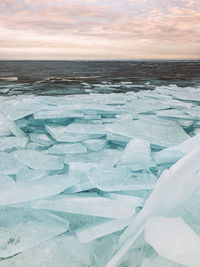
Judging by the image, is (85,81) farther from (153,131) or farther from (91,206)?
(91,206)

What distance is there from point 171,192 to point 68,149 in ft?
4.44

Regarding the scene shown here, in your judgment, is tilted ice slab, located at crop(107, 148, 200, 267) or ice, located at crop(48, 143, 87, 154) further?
ice, located at crop(48, 143, 87, 154)

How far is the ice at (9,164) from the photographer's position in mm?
1819

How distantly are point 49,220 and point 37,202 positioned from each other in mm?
121

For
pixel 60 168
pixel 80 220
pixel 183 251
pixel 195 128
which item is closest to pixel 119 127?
pixel 60 168

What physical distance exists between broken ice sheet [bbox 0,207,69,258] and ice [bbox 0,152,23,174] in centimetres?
48

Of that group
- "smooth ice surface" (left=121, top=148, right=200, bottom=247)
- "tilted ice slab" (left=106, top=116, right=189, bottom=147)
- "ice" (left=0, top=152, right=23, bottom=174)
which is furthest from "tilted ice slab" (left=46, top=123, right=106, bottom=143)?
"smooth ice surface" (left=121, top=148, right=200, bottom=247)

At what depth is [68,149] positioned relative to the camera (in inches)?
89.1

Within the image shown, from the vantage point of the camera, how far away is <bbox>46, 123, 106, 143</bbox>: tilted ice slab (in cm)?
249

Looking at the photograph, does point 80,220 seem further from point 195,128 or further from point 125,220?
point 195,128

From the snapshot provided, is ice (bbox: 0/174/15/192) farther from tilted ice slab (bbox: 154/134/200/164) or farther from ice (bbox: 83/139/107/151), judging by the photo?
tilted ice slab (bbox: 154/134/200/164)

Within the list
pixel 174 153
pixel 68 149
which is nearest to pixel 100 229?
pixel 174 153

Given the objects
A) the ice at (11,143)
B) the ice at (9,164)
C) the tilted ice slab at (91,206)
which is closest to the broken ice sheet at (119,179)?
the tilted ice slab at (91,206)

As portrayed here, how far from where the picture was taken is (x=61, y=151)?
223cm
